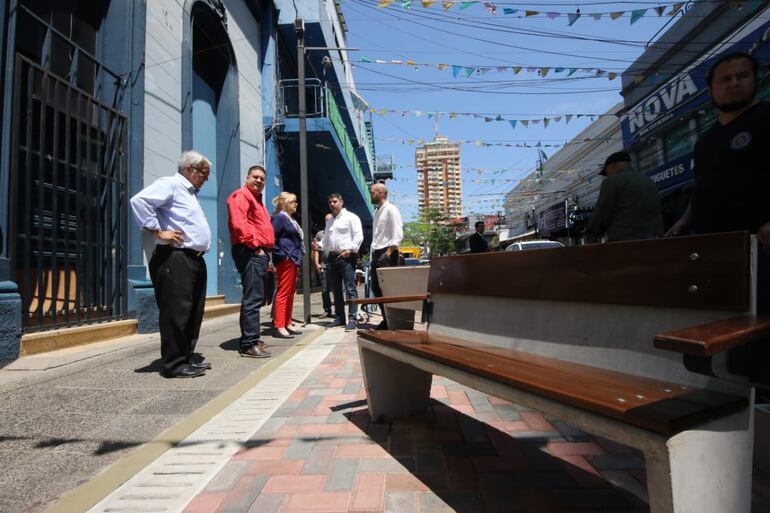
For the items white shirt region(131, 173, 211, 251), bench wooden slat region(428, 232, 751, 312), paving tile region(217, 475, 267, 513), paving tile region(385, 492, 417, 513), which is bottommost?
paving tile region(217, 475, 267, 513)

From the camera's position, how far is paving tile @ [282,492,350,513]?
1475mm

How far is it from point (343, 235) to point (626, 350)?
4.53 meters

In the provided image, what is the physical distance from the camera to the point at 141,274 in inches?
208

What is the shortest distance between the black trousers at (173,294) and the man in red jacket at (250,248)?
68cm

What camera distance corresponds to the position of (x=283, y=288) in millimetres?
4965

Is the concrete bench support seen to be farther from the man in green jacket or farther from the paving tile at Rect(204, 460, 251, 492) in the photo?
the man in green jacket

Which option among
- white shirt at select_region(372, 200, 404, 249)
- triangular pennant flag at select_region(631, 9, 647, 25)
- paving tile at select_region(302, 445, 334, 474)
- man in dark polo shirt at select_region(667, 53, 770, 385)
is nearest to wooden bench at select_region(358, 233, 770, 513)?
paving tile at select_region(302, 445, 334, 474)

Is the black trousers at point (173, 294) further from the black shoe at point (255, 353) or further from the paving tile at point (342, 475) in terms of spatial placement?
the paving tile at point (342, 475)

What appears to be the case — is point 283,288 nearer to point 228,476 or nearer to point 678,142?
point 228,476

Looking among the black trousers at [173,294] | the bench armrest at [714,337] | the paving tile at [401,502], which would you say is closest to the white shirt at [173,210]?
the black trousers at [173,294]

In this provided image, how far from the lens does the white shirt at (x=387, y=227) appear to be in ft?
17.0

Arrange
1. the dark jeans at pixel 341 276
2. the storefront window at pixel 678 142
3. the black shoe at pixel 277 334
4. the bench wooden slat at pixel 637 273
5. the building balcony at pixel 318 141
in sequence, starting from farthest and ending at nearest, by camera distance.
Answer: the storefront window at pixel 678 142 → the building balcony at pixel 318 141 → the dark jeans at pixel 341 276 → the black shoe at pixel 277 334 → the bench wooden slat at pixel 637 273

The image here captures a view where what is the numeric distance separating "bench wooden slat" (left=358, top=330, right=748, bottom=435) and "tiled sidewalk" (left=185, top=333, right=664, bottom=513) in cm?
45

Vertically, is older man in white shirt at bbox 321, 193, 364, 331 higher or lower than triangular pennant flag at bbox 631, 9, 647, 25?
lower
